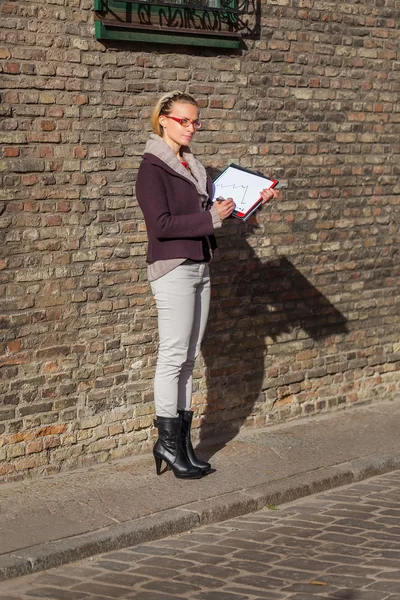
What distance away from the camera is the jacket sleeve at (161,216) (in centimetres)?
662

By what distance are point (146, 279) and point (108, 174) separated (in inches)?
28.1

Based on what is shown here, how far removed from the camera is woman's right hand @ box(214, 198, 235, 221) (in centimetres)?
→ 668

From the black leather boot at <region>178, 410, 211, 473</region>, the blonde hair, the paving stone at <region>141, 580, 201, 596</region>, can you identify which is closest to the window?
the blonde hair

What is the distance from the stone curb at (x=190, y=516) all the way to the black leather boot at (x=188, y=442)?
345 mm

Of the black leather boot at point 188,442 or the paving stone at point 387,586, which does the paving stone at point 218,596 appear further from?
the black leather boot at point 188,442

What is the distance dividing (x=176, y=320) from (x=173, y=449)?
2.47 ft

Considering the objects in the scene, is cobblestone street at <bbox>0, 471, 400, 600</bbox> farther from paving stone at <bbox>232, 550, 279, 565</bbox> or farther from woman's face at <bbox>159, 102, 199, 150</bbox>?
woman's face at <bbox>159, 102, 199, 150</bbox>

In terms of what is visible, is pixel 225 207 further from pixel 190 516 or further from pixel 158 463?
pixel 190 516

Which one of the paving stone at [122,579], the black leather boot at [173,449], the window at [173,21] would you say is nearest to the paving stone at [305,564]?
the paving stone at [122,579]

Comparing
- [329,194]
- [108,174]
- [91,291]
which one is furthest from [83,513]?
[329,194]

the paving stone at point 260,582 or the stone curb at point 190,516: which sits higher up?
the stone curb at point 190,516

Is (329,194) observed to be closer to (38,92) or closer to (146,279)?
(146,279)

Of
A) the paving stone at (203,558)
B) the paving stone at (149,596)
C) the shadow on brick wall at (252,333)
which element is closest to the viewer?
the paving stone at (149,596)

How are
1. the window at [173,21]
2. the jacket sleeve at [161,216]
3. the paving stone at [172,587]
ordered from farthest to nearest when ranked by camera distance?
the window at [173,21] < the jacket sleeve at [161,216] < the paving stone at [172,587]
